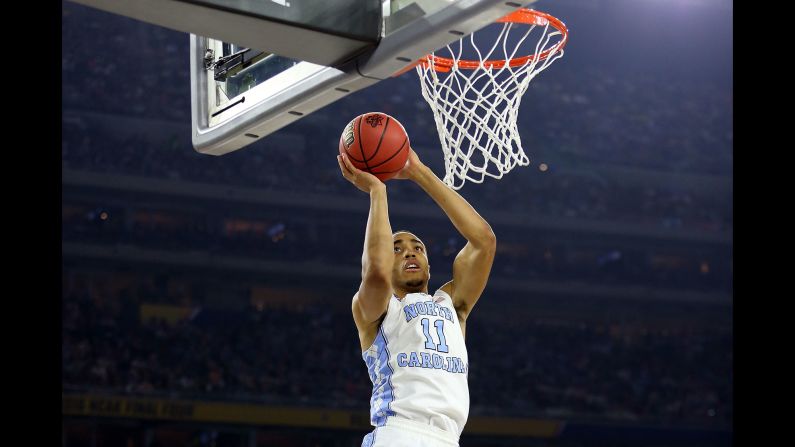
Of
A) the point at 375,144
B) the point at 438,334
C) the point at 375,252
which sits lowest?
the point at 438,334

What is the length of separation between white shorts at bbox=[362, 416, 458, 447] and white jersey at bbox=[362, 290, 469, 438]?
0.07 feet

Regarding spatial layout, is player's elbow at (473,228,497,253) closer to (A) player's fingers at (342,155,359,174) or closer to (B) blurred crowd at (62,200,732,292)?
(A) player's fingers at (342,155,359,174)

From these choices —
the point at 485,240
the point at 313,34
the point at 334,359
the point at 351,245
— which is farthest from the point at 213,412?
the point at 313,34

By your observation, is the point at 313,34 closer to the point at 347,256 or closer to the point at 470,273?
the point at 470,273

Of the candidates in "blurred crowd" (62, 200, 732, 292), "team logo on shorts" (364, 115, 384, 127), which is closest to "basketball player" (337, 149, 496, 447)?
"team logo on shorts" (364, 115, 384, 127)

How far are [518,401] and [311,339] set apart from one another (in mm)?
3053

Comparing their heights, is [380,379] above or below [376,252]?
below

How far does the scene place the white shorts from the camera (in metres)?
3.67

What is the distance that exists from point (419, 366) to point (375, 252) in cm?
44

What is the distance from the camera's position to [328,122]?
16172mm

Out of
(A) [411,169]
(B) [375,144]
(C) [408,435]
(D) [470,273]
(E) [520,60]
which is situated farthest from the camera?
(E) [520,60]

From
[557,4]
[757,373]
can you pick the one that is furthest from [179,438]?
[757,373]

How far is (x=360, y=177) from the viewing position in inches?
150

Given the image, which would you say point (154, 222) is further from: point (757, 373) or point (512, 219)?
point (757, 373)
